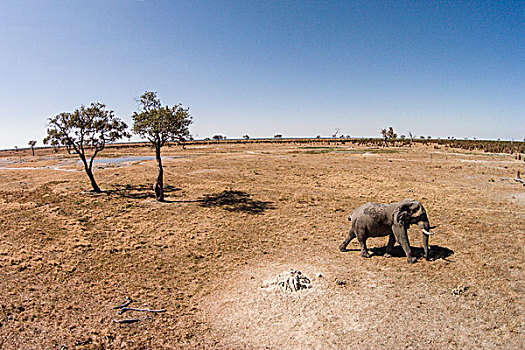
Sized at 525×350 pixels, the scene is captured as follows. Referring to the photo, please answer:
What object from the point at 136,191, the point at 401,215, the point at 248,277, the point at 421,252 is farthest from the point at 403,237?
the point at 136,191

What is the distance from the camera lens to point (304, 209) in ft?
69.2

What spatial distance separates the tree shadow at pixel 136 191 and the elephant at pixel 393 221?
19.8 meters

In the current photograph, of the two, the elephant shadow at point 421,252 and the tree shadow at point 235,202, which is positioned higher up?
the tree shadow at point 235,202

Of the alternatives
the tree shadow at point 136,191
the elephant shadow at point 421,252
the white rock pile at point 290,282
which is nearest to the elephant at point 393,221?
the elephant shadow at point 421,252

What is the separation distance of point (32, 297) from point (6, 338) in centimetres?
239

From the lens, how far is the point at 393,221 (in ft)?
38.2

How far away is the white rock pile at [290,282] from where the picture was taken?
398 inches

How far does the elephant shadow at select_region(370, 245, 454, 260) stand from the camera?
40.6 ft

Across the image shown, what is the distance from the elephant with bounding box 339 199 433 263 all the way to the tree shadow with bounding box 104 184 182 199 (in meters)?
19.8

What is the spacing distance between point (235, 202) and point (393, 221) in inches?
557

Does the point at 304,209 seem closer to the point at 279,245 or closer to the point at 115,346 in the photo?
the point at 279,245

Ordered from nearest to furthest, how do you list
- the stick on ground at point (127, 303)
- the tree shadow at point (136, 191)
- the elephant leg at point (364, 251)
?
the stick on ground at point (127, 303)
the elephant leg at point (364, 251)
the tree shadow at point (136, 191)

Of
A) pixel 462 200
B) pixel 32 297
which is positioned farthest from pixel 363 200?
pixel 32 297

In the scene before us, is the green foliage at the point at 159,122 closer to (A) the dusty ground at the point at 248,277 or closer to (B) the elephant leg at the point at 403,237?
(A) the dusty ground at the point at 248,277
